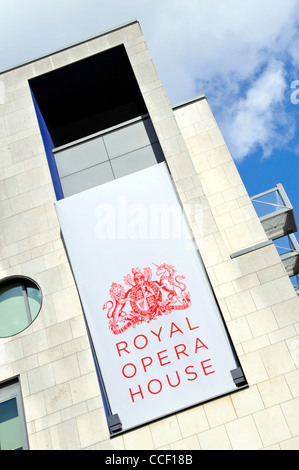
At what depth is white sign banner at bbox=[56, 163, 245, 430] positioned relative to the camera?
12.1 meters

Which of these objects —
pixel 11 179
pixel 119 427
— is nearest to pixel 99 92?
pixel 11 179

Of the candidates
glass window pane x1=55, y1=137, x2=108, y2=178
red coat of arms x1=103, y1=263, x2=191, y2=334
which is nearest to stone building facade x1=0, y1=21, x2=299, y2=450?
red coat of arms x1=103, y1=263, x2=191, y2=334

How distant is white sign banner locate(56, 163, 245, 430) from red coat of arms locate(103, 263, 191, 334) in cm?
3

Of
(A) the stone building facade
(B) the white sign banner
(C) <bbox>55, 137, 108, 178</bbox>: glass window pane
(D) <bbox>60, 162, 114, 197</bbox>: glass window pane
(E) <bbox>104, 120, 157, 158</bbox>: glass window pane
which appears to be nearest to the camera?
(A) the stone building facade

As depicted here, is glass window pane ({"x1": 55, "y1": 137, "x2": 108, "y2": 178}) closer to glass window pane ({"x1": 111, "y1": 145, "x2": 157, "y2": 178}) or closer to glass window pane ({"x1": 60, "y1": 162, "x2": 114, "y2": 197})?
glass window pane ({"x1": 60, "y1": 162, "x2": 114, "y2": 197})

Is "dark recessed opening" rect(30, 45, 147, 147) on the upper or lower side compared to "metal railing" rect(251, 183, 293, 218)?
upper

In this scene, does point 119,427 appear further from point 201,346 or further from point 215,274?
point 215,274

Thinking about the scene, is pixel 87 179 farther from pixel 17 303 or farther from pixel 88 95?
pixel 17 303

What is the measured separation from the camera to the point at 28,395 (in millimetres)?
12766

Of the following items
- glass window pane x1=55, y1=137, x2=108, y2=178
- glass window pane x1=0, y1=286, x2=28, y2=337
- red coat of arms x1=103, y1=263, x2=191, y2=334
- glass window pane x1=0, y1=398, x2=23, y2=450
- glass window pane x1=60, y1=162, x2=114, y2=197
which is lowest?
glass window pane x1=0, y1=398, x2=23, y2=450

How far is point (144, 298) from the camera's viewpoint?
13383mm

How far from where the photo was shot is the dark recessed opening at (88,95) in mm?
18156

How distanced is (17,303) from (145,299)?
412 centimetres

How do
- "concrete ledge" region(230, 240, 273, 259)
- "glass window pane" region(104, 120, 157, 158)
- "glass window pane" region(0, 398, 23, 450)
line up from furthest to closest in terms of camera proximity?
"glass window pane" region(104, 120, 157, 158)
"concrete ledge" region(230, 240, 273, 259)
"glass window pane" region(0, 398, 23, 450)
